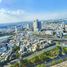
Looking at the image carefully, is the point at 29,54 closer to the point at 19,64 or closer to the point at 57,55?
the point at 57,55

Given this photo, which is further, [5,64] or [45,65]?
[5,64]

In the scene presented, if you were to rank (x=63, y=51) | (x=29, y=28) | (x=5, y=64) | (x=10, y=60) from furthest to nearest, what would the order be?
(x=29, y=28) < (x=63, y=51) < (x=10, y=60) < (x=5, y=64)

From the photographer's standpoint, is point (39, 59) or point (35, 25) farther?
point (35, 25)

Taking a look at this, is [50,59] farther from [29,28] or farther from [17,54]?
[29,28]

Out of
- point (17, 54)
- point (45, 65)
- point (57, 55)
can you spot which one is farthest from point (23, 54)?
point (45, 65)

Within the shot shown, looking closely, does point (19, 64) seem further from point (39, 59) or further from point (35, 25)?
point (35, 25)

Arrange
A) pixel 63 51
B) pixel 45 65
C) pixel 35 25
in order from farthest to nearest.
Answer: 1. pixel 35 25
2. pixel 63 51
3. pixel 45 65

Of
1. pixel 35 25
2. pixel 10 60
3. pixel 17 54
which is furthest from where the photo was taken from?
pixel 35 25

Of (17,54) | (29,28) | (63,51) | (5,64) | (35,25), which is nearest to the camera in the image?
(5,64)

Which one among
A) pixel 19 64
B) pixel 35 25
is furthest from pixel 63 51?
pixel 35 25
